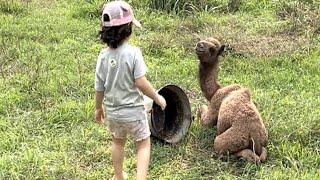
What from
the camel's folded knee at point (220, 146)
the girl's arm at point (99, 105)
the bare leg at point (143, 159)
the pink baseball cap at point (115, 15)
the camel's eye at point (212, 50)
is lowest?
the camel's folded knee at point (220, 146)

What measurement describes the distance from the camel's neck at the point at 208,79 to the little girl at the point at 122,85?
123 centimetres

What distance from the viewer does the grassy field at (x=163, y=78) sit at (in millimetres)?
4795

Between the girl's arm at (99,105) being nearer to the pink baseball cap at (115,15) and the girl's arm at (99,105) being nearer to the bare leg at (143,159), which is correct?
the bare leg at (143,159)

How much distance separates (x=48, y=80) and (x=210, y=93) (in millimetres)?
1804

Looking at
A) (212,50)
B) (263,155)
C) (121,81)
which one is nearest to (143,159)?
(121,81)

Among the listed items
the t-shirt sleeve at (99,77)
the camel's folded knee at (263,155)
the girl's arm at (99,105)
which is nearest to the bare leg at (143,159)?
the girl's arm at (99,105)

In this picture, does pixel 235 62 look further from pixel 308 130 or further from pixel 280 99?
pixel 308 130

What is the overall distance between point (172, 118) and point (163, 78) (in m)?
1.22

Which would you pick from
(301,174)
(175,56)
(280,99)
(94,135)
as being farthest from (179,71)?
(301,174)

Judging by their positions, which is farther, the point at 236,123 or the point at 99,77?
the point at 236,123

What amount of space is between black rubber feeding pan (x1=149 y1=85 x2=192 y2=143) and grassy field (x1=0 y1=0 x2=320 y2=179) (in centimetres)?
9

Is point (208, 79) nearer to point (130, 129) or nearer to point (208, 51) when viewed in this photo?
point (208, 51)

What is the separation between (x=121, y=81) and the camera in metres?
4.15

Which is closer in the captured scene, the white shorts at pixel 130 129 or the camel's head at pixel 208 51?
the white shorts at pixel 130 129
